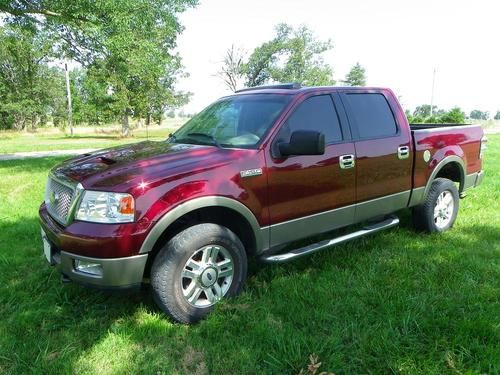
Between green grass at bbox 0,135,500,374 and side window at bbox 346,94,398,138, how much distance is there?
4.21ft

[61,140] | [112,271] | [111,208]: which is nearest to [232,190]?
[111,208]

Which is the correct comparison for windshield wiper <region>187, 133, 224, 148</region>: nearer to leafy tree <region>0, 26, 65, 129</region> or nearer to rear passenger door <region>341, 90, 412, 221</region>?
rear passenger door <region>341, 90, 412, 221</region>

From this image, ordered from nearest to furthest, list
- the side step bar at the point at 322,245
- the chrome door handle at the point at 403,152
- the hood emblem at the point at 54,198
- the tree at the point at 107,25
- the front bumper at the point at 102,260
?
the front bumper at the point at 102,260 < the hood emblem at the point at 54,198 < the side step bar at the point at 322,245 < the chrome door handle at the point at 403,152 < the tree at the point at 107,25

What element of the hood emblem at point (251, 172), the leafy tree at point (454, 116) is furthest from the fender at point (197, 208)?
the leafy tree at point (454, 116)

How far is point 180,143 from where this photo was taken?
12.9 ft

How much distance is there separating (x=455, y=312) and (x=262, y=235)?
159cm

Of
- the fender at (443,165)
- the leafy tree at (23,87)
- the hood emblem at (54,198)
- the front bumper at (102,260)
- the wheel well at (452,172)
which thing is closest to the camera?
the front bumper at (102,260)

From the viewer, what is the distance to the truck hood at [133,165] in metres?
2.88

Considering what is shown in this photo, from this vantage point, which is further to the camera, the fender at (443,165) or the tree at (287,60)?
the tree at (287,60)

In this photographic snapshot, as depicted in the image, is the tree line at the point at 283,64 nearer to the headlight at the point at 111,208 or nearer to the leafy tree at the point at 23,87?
the leafy tree at the point at 23,87

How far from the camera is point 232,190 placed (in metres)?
3.19

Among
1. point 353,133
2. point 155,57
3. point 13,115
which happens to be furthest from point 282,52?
point 353,133

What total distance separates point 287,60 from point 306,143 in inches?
2042

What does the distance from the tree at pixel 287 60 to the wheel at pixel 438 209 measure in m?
48.0
